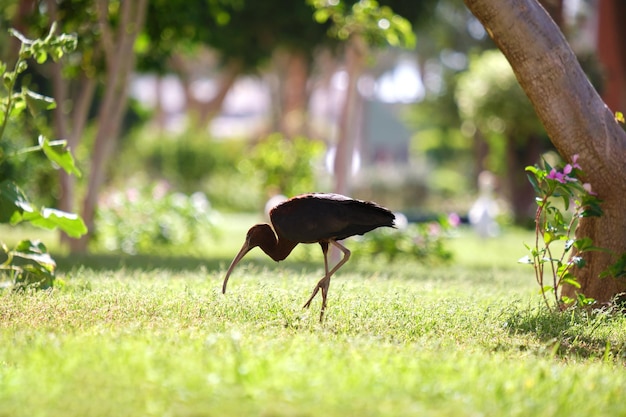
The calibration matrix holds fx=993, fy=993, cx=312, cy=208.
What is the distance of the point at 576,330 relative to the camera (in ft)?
20.7

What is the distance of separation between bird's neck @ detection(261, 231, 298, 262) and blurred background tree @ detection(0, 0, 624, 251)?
209 inches

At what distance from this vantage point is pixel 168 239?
14.9 metres

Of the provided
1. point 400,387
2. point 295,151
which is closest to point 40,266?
point 400,387

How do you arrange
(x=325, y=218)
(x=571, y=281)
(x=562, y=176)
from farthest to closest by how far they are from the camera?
(x=571, y=281) < (x=562, y=176) < (x=325, y=218)

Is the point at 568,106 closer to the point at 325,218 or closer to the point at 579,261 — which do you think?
the point at 579,261

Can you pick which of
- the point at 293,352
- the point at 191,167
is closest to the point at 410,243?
the point at 293,352

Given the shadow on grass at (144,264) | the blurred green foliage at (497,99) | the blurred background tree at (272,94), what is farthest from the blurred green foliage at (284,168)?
the shadow on grass at (144,264)

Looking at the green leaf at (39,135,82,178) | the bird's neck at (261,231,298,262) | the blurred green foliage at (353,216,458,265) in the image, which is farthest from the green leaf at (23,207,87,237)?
the blurred green foliage at (353,216,458,265)

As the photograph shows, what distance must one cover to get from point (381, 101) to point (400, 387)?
267 feet

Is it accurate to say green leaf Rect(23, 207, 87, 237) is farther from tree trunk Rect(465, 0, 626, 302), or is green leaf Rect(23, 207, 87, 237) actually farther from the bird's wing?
tree trunk Rect(465, 0, 626, 302)

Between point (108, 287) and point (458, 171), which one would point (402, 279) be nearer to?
point (108, 287)

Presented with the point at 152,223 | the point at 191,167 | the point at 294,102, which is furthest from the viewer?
the point at 294,102

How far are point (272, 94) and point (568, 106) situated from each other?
1301 inches

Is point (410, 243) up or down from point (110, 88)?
down
